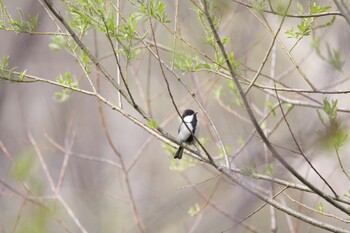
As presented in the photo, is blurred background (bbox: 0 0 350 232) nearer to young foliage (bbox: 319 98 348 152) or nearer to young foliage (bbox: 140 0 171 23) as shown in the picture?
young foliage (bbox: 319 98 348 152)

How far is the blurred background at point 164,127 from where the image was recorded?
8.62 ft

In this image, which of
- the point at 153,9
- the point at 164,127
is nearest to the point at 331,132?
the point at 153,9

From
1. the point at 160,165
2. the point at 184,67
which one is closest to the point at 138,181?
the point at 160,165

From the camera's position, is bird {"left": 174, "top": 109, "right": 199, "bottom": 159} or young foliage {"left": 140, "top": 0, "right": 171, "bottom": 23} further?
bird {"left": 174, "top": 109, "right": 199, "bottom": 159}

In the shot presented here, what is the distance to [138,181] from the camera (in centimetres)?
975

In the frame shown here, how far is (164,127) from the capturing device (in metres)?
8.37

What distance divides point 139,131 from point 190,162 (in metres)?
6.48

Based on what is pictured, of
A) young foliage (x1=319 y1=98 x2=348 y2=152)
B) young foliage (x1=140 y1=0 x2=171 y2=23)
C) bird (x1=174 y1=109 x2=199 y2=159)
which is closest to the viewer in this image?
young foliage (x1=319 y1=98 x2=348 y2=152)

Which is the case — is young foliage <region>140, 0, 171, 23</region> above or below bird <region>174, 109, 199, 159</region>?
above

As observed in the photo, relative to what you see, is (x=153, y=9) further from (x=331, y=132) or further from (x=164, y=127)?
(x=164, y=127)

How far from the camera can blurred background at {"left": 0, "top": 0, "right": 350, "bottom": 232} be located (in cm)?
263

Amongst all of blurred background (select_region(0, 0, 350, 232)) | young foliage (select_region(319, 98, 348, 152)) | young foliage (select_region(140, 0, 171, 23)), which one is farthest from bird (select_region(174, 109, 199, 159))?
young foliage (select_region(319, 98, 348, 152))

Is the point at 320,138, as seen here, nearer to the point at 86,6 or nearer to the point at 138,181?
the point at 86,6

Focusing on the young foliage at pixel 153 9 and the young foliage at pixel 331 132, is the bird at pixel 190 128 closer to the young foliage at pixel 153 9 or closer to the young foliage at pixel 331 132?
the young foliage at pixel 153 9
